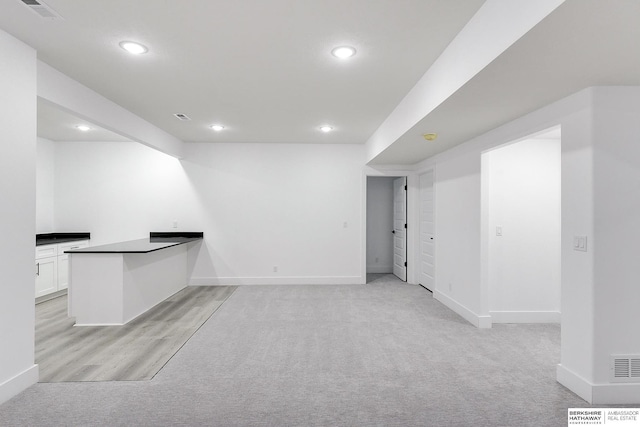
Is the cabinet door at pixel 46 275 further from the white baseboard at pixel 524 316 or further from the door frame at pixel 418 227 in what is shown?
the white baseboard at pixel 524 316

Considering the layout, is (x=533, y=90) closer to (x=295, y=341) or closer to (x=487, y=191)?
(x=487, y=191)

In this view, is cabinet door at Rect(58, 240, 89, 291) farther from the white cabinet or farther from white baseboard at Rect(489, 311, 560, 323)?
white baseboard at Rect(489, 311, 560, 323)

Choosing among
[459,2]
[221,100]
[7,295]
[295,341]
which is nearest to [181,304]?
[295,341]

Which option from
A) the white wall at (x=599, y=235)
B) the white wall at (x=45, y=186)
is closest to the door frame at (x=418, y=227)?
the white wall at (x=599, y=235)

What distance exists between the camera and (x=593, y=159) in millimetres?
2406

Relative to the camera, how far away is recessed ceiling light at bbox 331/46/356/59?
2557 millimetres

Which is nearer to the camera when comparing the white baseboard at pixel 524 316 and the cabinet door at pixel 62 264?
the white baseboard at pixel 524 316

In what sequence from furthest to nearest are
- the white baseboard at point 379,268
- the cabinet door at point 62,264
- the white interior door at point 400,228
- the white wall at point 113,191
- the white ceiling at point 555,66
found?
1. the white baseboard at point 379,268
2. the white interior door at point 400,228
3. the white wall at point 113,191
4. the cabinet door at point 62,264
5. the white ceiling at point 555,66

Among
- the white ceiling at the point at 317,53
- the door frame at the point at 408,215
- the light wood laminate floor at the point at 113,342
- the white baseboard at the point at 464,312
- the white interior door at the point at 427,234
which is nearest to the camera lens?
the white ceiling at the point at 317,53

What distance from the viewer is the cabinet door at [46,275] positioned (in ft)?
16.9

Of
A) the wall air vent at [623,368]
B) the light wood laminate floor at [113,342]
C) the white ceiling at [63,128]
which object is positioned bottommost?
the light wood laminate floor at [113,342]

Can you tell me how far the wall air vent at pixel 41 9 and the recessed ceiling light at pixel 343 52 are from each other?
1.89 meters

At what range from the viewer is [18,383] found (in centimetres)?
247

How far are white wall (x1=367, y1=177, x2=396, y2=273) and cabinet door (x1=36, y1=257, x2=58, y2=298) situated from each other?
598 cm
